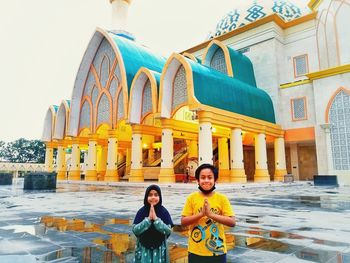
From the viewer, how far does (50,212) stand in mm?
6898

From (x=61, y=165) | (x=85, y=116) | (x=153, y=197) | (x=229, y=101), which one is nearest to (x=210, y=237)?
(x=153, y=197)

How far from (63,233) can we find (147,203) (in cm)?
294

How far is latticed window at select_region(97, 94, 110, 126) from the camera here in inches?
934

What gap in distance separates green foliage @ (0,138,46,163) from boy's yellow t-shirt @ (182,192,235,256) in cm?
6750

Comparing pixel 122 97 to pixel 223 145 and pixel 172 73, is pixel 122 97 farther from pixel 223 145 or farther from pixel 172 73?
pixel 223 145

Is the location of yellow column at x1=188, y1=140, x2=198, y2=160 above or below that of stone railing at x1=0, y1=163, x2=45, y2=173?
above

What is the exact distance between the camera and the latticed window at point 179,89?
1794 centimetres

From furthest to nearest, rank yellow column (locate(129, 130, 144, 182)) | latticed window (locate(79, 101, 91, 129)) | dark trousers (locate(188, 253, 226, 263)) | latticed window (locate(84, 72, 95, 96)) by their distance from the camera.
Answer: latticed window (locate(84, 72, 95, 96)), latticed window (locate(79, 101, 91, 129)), yellow column (locate(129, 130, 144, 182)), dark trousers (locate(188, 253, 226, 263))

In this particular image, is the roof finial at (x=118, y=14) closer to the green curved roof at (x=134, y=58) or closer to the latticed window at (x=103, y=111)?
the green curved roof at (x=134, y=58)

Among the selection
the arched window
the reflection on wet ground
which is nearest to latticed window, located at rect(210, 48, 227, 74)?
the arched window

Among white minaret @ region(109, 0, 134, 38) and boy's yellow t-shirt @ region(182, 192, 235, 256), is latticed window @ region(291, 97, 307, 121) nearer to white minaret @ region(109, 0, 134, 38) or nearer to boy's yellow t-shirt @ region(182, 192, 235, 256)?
white minaret @ region(109, 0, 134, 38)

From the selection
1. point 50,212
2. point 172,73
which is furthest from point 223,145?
point 50,212

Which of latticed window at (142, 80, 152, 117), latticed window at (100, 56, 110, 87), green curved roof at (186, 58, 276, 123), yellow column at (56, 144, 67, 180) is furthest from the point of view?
yellow column at (56, 144, 67, 180)

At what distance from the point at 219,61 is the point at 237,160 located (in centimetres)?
986
